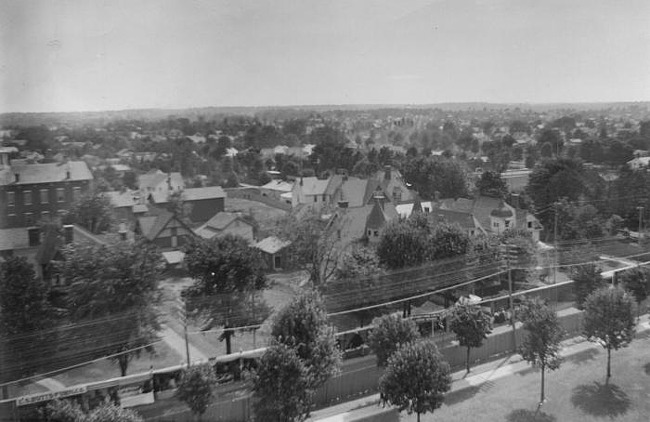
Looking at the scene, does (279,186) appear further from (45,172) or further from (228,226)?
(45,172)

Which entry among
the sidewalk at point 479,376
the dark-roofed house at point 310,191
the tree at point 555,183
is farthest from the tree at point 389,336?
the dark-roofed house at point 310,191

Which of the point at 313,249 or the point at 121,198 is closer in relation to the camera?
the point at 313,249

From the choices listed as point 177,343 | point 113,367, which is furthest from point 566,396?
point 113,367

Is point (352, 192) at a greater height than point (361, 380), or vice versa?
point (352, 192)

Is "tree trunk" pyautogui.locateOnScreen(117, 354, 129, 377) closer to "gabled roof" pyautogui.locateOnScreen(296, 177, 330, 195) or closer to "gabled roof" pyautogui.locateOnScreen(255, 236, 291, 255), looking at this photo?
"gabled roof" pyautogui.locateOnScreen(255, 236, 291, 255)

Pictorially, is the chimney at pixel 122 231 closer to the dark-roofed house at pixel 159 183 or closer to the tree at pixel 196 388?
the dark-roofed house at pixel 159 183

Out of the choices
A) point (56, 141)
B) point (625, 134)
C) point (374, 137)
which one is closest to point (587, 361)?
point (56, 141)

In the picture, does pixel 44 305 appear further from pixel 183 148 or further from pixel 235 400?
pixel 183 148
